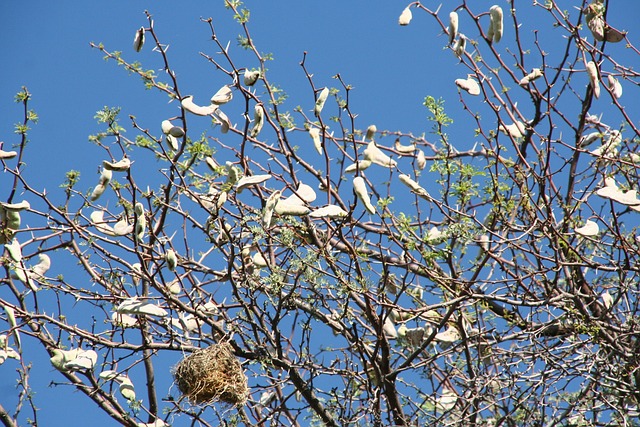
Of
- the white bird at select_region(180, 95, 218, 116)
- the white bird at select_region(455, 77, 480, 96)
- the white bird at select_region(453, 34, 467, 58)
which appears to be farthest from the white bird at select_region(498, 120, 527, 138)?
the white bird at select_region(180, 95, 218, 116)

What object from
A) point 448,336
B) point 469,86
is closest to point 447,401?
point 448,336

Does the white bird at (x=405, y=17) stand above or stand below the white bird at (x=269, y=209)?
above

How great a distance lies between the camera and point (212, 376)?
2943mm

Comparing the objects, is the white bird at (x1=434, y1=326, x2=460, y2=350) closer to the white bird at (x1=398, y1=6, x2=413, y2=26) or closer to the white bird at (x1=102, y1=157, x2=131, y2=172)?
the white bird at (x1=398, y1=6, x2=413, y2=26)

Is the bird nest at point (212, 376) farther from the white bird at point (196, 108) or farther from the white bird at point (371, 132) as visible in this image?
the white bird at point (371, 132)

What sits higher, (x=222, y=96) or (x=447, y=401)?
(x=222, y=96)

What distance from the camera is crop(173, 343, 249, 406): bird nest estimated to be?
2.95m

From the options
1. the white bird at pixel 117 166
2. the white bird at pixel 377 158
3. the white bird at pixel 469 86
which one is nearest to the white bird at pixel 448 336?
the white bird at pixel 377 158

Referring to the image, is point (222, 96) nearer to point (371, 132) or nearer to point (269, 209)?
point (269, 209)

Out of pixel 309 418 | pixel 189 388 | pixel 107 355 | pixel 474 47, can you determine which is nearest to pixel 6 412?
pixel 107 355

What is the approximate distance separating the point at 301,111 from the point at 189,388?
43.9 inches

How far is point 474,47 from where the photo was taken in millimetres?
3424

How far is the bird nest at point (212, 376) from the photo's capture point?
2.95 metres

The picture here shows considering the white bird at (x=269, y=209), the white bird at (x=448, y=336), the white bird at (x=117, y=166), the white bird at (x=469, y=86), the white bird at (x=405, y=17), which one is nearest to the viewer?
the white bird at (x=269, y=209)
